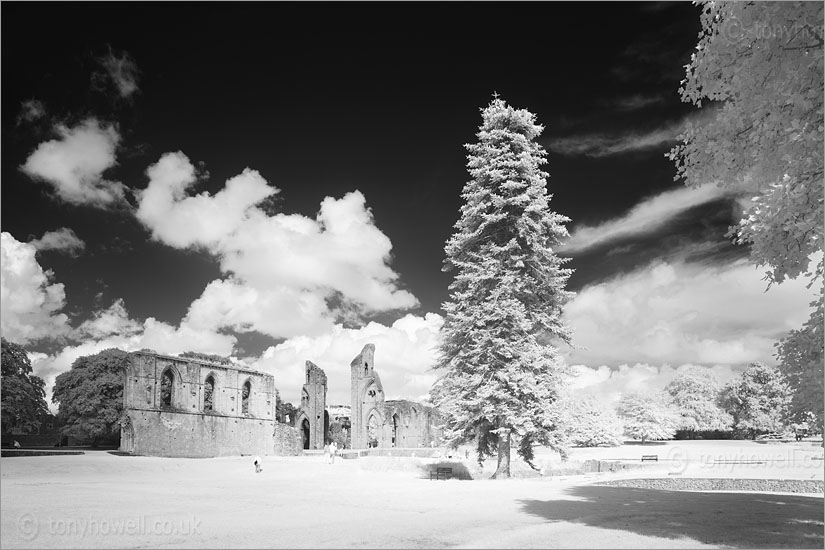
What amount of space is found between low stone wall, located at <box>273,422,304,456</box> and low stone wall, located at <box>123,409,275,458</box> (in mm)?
717

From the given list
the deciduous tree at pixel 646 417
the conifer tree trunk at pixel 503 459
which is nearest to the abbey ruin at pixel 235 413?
the conifer tree trunk at pixel 503 459

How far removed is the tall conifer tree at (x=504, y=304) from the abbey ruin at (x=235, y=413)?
956 centimetres

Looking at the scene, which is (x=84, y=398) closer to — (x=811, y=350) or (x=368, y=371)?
(x=368, y=371)

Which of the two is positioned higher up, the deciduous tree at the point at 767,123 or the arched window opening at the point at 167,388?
the deciduous tree at the point at 767,123

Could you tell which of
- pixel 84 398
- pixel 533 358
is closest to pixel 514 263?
pixel 533 358

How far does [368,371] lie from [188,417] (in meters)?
24.2

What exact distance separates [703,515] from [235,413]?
4518 cm

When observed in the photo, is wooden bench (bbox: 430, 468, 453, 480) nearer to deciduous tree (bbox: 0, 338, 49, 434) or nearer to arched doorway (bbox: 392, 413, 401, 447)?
deciduous tree (bbox: 0, 338, 49, 434)

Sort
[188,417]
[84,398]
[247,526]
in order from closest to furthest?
[247,526], [188,417], [84,398]

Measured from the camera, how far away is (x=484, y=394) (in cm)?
2169

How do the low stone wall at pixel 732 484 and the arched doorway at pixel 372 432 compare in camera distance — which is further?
the arched doorway at pixel 372 432

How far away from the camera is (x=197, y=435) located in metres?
46.9

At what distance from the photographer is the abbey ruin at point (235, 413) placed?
43562 mm

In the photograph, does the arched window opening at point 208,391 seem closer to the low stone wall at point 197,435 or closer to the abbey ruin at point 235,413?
the abbey ruin at point 235,413
